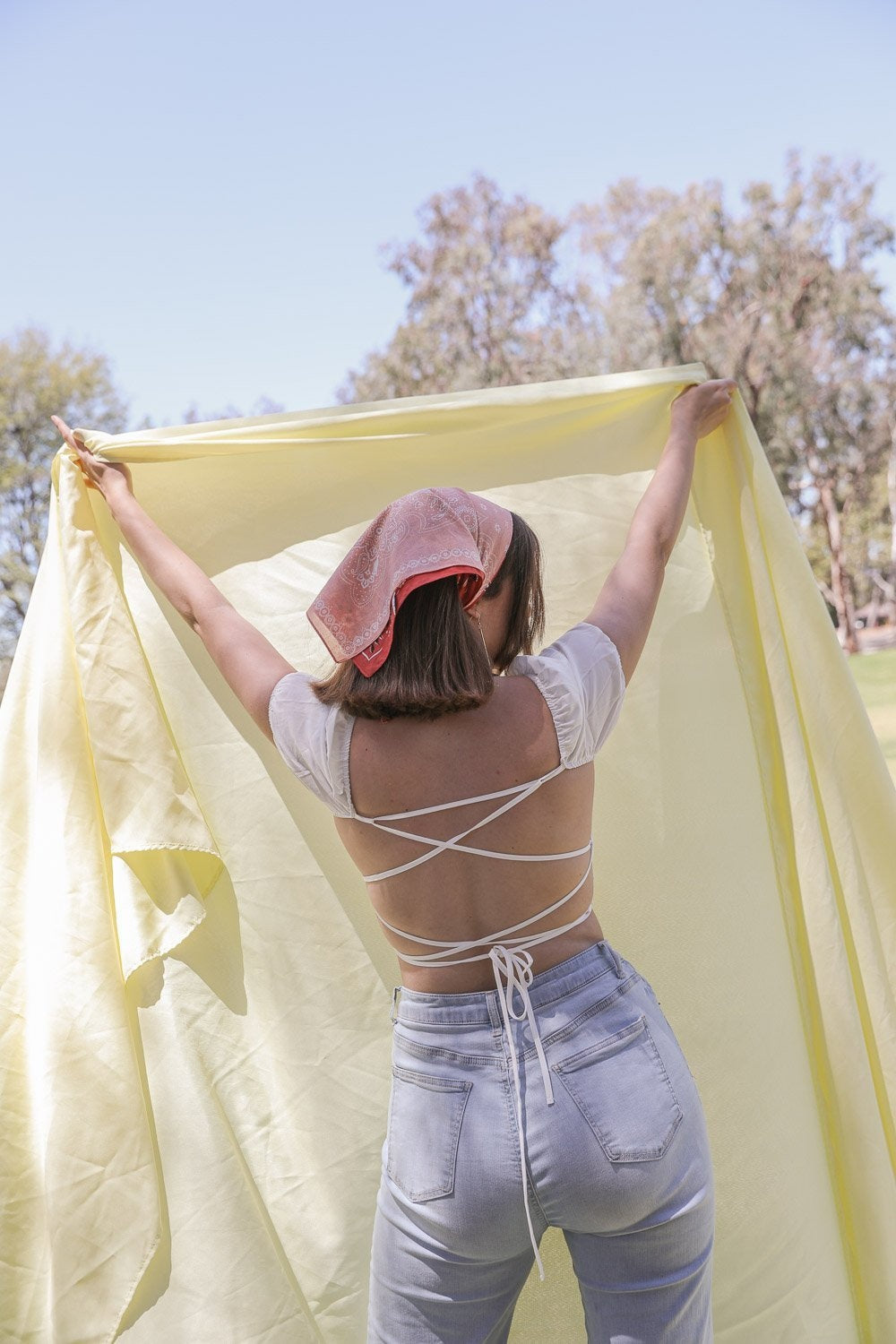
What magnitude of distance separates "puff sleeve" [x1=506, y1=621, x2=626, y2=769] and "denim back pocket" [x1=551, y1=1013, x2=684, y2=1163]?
44cm

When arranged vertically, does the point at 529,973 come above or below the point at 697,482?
below

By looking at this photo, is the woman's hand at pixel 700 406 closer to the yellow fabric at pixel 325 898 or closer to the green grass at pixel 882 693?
the yellow fabric at pixel 325 898

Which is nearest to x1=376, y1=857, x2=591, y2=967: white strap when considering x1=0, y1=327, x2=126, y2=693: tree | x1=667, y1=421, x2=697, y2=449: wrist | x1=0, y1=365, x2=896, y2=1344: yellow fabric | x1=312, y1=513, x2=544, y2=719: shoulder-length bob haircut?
x1=312, y1=513, x2=544, y2=719: shoulder-length bob haircut

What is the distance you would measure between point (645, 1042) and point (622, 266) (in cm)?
2942

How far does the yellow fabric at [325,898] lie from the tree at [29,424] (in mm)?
23409

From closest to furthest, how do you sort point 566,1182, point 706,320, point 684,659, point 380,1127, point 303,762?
1. point 566,1182
2. point 303,762
3. point 380,1127
4. point 684,659
5. point 706,320

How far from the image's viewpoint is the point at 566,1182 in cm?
157

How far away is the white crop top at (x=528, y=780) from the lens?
5.37 feet

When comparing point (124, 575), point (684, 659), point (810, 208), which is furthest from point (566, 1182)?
point (810, 208)

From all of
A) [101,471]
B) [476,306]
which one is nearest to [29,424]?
[476,306]

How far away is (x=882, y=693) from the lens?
16047 mm

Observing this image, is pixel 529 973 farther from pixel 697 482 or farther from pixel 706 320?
pixel 706 320

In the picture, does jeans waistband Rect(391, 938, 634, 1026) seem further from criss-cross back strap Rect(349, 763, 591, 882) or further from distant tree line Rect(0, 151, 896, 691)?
distant tree line Rect(0, 151, 896, 691)

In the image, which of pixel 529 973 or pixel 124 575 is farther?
pixel 124 575
